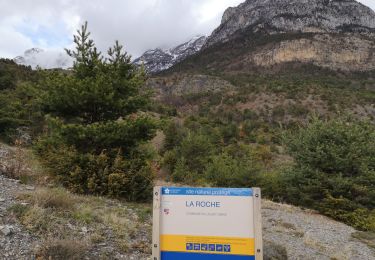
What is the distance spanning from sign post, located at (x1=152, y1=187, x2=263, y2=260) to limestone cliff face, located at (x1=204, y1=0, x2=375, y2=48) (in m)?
124

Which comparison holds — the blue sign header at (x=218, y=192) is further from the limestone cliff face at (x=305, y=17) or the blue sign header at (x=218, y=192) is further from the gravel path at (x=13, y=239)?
the limestone cliff face at (x=305, y=17)

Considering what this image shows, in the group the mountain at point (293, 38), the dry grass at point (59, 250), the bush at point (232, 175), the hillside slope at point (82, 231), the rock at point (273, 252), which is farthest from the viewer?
the mountain at point (293, 38)

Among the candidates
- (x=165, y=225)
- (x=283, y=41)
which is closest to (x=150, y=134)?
(x=165, y=225)

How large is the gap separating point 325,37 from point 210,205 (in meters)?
116

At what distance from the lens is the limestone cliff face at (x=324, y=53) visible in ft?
336

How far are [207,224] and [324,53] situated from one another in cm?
10773

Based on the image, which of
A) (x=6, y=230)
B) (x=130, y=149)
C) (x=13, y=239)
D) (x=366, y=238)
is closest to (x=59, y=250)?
A: (x=13, y=239)

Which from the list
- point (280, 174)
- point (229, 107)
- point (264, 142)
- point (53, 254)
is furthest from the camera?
point (229, 107)

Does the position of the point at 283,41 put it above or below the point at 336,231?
above

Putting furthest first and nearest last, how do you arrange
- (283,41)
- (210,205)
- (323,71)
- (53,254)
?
(283,41), (323,71), (53,254), (210,205)

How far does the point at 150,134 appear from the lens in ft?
40.8

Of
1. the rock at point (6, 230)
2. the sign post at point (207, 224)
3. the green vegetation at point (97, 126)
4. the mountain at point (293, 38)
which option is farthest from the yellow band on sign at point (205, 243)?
the mountain at point (293, 38)

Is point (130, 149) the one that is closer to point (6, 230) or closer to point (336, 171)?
point (6, 230)

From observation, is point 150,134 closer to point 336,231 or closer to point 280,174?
point 336,231
